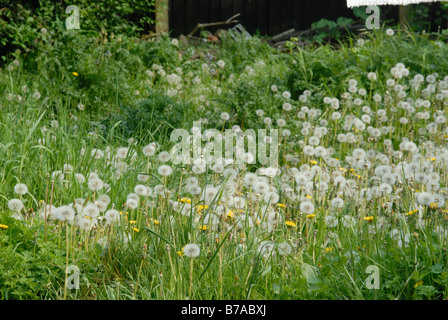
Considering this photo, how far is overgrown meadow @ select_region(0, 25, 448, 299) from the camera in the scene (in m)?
2.60

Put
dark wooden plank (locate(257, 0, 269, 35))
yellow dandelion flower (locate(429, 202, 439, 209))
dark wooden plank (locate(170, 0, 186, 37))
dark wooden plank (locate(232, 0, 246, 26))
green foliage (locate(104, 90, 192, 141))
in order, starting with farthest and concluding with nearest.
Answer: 1. dark wooden plank (locate(257, 0, 269, 35))
2. dark wooden plank (locate(232, 0, 246, 26))
3. dark wooden plank (locate(170, 0, 186, 37))
4. green foliage (locate(104, 90, 192, 141))
5. yellow dandelion flower (locate(429, 202, 439, 209))

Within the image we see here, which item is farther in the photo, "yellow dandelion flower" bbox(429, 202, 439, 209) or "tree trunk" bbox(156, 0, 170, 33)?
"tree trunk" bbox(156, 0, 170, 33)

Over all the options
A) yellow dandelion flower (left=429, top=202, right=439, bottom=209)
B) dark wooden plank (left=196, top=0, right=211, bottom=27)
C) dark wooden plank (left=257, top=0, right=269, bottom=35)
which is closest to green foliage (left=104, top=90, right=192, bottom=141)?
yellow dandelion flower (left=429, top=202, right=439, bottom=209)

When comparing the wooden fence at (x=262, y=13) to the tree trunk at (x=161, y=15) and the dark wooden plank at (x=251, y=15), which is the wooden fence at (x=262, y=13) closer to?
the dark wooden plank at (x=251, y=15)

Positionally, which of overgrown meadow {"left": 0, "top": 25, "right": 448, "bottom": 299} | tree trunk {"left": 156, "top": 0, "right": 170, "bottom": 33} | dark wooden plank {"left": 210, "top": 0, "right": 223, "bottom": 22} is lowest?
overgrown meadow {"left": 0, "top": 25, "right": 448, "bottom": 299}

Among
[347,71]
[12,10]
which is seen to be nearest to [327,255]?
[347,71]

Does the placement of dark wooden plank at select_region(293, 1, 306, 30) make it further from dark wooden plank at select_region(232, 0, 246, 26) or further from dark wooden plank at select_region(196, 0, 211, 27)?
dark wooden plank at select_region(196, 0, 211, 27)

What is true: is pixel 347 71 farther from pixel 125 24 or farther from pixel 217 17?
pixel 217 17

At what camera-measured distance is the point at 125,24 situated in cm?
962

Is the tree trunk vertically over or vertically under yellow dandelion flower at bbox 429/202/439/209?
over

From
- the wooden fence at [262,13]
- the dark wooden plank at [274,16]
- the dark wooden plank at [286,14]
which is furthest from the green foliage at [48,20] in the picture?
the dark wooden plank at [286,14]

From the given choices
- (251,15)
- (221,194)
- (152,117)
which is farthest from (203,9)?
(221,194)

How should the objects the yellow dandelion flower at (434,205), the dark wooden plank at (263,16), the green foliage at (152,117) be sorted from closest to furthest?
the yellow dandelion flower at (434,205) < the green foliage at (152,117) < the dark wooden plank at (263,16)

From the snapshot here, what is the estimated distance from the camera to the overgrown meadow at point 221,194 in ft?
8.52
